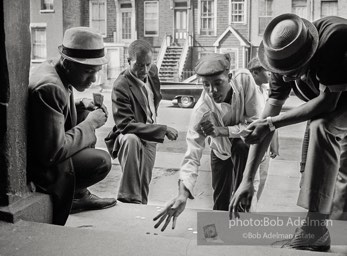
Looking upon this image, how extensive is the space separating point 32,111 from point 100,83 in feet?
62.8

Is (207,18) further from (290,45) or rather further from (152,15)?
(290,45)

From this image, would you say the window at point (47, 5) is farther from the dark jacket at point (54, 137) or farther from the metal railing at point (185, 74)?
the dark jacket at point (54, 137)

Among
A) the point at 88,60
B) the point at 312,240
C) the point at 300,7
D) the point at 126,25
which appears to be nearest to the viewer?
the point at 312,240

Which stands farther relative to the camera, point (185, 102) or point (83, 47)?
point (185, 102)

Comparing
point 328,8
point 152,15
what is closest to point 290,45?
point 328,8

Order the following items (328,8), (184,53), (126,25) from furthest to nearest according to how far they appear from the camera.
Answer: (126,25) → (184,53) → (328,8)

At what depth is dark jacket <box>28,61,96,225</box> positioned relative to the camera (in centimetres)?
293

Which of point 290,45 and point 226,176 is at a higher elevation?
point 290,45

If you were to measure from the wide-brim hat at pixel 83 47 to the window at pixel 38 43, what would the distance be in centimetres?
2055

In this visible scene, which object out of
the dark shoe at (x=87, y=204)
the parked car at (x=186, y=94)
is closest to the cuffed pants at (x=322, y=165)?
the dark shoe at (x=87, y=204)

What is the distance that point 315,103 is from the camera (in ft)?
8.34

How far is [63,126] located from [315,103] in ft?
4.57

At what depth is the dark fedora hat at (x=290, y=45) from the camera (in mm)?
2516

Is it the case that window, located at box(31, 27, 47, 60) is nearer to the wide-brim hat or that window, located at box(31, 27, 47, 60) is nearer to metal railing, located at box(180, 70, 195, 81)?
metal railing, located at box(180, 70, 195, 81)
